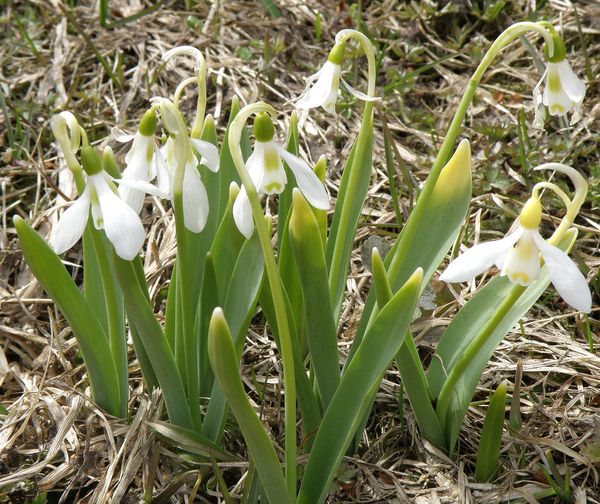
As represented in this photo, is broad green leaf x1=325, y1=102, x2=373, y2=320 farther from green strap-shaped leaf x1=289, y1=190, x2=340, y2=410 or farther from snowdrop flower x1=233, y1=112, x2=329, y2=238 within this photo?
snowdrop flower x1=233, y1=112, x2=329, y2=238

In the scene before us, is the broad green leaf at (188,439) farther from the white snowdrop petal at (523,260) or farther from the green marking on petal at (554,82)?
the green marking on petal at (554,82)

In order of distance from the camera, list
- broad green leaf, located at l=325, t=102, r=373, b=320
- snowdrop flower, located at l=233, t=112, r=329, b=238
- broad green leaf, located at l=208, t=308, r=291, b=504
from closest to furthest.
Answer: broad green leaf, located at l=208, t=308, r=291, b=504, snowdrop flower, located at l=233, t=112, r=329, b=238, broad green leaf, located at l=325, t=102, r=373, b=320

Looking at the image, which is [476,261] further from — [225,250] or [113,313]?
[113,313]

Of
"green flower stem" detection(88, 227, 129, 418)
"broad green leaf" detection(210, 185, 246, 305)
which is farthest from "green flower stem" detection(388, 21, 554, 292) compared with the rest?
"green flower stem" detection(88, 227, 129, 418)

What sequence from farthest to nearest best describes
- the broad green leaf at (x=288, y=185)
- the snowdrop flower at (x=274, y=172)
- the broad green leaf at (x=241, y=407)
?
1. the broad green leaf at (x=288, y=185)
2. the snowdrop flower at (x=274, y=172)
3. the broad green leaf at (x=241, y=407)

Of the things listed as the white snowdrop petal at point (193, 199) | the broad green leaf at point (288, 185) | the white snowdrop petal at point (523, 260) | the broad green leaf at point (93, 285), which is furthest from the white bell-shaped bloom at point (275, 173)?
the broad green leaf at point (93, 285)

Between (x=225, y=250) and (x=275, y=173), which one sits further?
(x=225, y=250)

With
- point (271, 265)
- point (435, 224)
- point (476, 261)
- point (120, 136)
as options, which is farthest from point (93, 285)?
point (476, 261)
